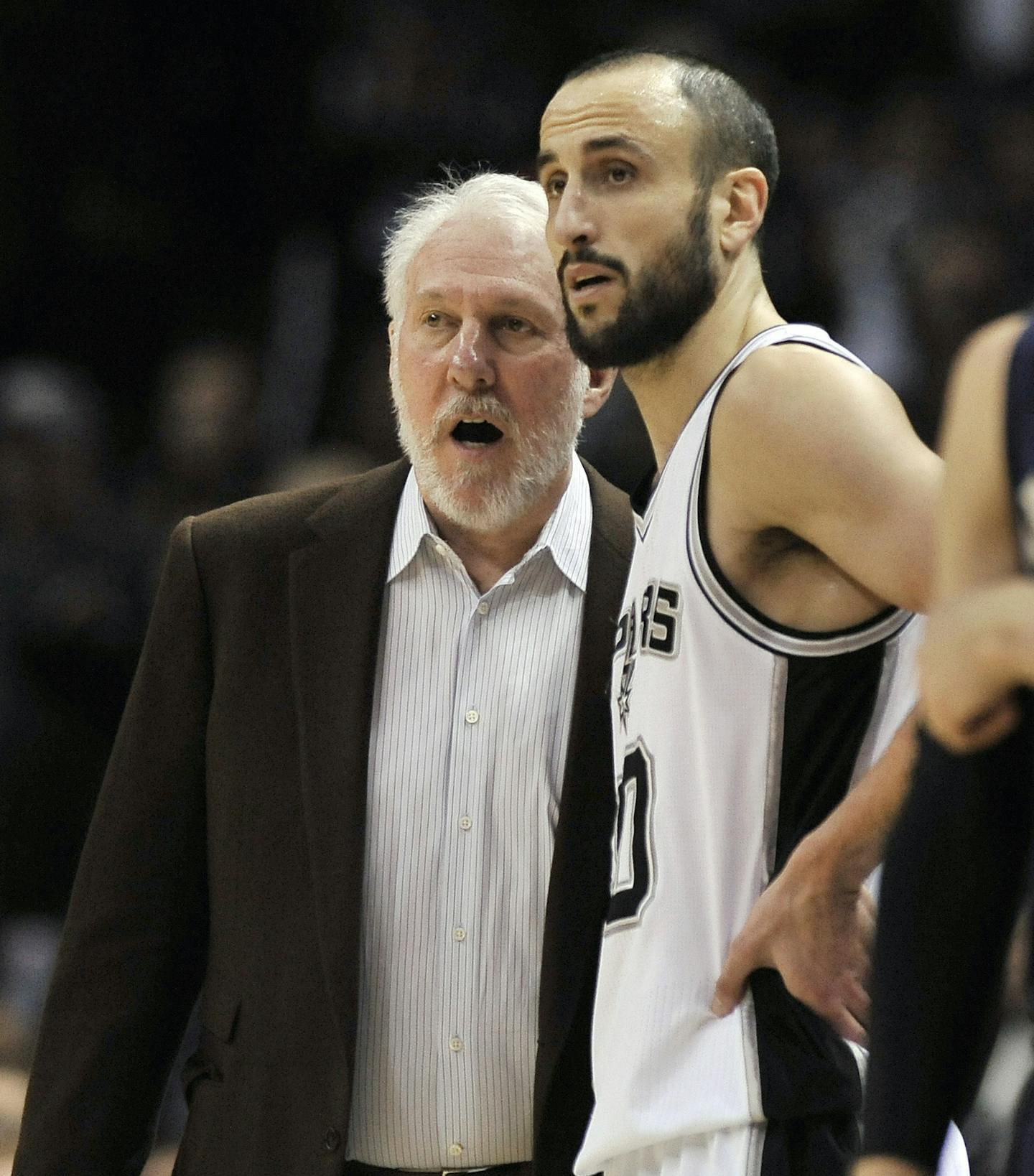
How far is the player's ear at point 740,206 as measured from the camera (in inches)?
130

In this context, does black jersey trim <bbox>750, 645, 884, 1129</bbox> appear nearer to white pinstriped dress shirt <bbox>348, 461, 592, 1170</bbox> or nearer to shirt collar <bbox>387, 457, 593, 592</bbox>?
white pinstriped dress shirt <bbox>348, 461, 592, 1170</bbox>

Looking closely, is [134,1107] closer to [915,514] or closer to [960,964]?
[915,514]

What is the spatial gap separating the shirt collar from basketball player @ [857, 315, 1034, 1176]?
5.66 feet

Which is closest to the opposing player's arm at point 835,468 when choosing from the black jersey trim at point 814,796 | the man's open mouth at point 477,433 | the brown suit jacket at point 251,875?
the black jersey trim at point 814,796

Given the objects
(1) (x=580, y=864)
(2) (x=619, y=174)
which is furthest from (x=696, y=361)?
(1) (x=580, y=864)

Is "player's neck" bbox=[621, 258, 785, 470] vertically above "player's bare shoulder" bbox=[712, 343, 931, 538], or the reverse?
"player's neck" bbox=[621, 258, 785, 470]

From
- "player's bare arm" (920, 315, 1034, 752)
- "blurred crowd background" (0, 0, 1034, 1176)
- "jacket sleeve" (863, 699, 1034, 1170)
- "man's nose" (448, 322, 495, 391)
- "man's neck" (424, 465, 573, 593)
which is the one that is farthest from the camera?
"blurred crowd background" (0, 0, 1034, 1176)

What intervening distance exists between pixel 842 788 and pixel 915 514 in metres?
0.44

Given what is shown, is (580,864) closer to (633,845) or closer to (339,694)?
(633,845)

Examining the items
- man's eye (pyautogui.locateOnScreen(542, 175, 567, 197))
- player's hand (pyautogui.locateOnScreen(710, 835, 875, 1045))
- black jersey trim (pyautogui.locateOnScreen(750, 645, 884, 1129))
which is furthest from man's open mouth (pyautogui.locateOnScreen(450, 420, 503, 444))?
player's hand (pyautogui.locateOnScreen(710, 835, 875, 1045))

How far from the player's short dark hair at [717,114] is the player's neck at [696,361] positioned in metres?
0.20

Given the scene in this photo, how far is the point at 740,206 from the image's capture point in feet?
11.0

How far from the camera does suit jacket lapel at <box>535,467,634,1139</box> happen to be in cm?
333

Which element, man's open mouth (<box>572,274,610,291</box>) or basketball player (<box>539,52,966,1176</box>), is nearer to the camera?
basketball player (<box>539,52,966,1176</box>)
